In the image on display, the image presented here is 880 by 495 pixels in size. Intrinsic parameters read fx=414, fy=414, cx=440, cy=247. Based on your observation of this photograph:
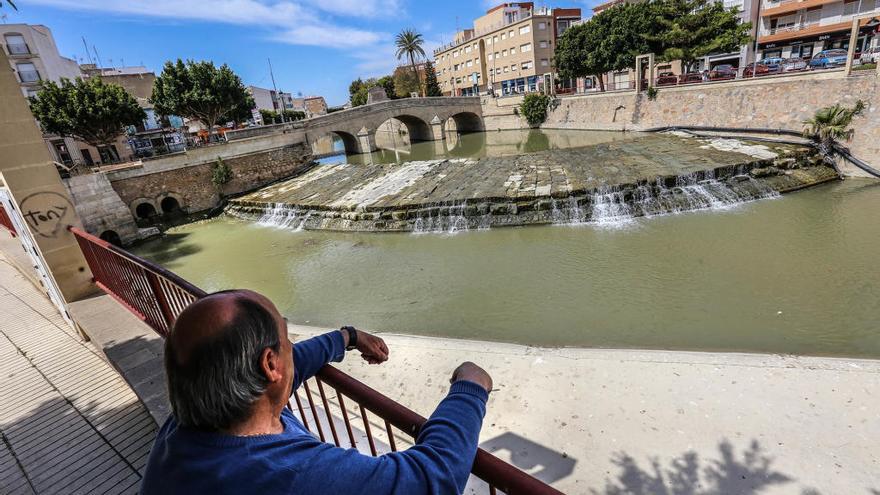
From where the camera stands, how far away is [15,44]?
29938 millimetres

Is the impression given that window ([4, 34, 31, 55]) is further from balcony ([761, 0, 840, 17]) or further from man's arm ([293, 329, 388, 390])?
balcony ([761, 0, 840, 17])

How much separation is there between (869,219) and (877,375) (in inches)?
312

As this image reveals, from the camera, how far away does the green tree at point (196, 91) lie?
25141 mm

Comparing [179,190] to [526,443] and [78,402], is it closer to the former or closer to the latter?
[78,402]

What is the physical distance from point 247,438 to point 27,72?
43.2 metres

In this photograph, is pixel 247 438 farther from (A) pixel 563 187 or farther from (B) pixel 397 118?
(B) pixel 397 118

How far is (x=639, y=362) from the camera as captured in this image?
199 inches

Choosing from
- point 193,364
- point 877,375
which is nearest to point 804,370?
point 877,375

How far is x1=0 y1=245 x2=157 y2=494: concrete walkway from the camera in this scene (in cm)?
302

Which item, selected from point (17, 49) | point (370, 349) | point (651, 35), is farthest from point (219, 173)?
point (651, 35)

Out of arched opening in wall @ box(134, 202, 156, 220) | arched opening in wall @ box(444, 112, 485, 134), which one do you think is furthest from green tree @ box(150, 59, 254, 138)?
arched opening in wall @ box(444, 112, 485, 134)

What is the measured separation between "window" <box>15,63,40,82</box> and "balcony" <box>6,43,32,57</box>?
75cm

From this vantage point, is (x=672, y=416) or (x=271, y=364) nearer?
(x=271, y=364)

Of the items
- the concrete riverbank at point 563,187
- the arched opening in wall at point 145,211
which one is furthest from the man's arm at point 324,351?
the arched opening in wall at point 145,211
